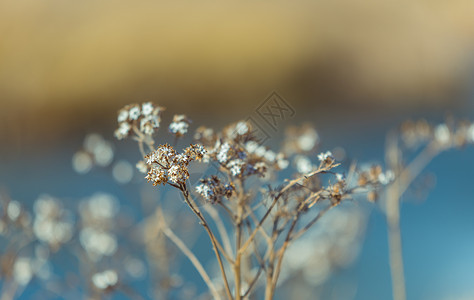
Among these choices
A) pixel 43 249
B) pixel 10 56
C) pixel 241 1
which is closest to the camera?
pixel 43 249

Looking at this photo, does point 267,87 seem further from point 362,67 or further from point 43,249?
point 43,249

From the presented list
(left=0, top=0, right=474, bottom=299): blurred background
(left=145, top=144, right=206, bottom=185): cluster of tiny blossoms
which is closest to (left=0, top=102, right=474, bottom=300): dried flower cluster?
(left=145, top=144, right=206, bottom=185): cluster of tiny blossoms

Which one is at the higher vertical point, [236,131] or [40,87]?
[40,87]

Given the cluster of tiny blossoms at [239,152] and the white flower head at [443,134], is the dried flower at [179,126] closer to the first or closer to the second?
the cluster of tiny blossoms at [239,152]

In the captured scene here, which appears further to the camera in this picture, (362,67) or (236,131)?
(362,67)

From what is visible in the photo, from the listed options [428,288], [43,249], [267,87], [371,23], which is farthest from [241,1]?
[43,249]

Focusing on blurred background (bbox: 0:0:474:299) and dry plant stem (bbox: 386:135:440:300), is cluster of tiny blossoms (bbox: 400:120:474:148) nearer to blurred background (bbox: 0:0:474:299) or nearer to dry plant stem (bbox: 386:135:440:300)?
dry plant stem (bbox: 386:135:440:300)

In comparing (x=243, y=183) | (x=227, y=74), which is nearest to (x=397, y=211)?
(x=243, y=183)
